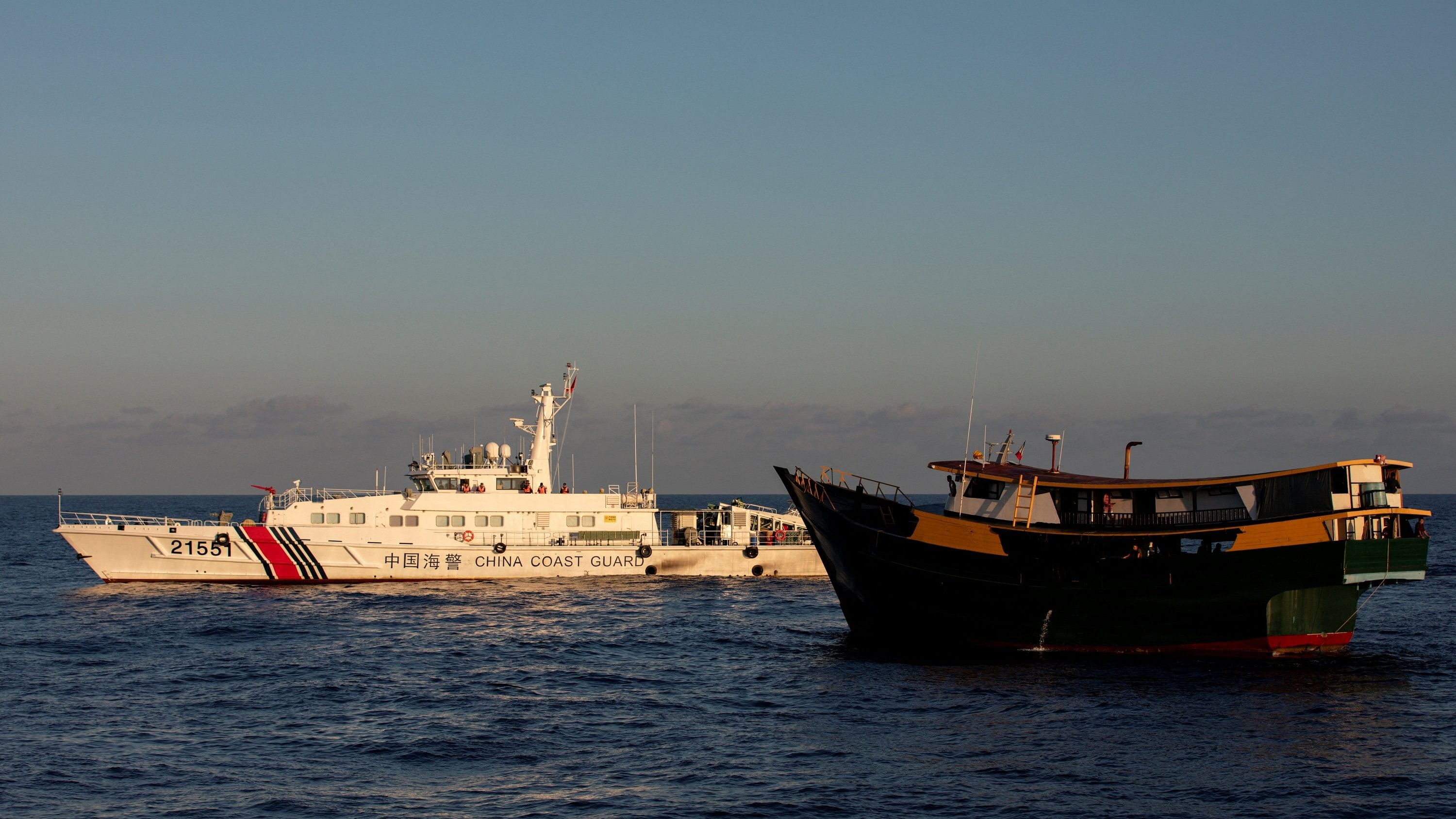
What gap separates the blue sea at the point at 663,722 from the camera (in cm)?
2167

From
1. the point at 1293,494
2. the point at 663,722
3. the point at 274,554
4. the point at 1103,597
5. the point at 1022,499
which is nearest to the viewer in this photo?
the point at 663,722

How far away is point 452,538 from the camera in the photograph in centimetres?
5397

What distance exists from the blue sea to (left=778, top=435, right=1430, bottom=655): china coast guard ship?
3.76ft

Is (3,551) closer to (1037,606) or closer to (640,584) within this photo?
(640,584)

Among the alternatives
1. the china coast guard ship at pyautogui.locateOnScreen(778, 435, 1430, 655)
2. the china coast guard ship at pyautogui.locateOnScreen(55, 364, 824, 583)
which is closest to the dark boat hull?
the china coast guard ship at pyautogui.locateOnScreen(778, 435, 1430, 655)

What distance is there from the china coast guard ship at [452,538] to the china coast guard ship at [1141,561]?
47.7 feet

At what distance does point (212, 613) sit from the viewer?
44000 millimetres

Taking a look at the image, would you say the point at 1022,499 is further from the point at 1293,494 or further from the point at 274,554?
the point at 274,554

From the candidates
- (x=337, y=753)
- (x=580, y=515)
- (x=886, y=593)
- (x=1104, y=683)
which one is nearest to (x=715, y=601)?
(x=580, y=515)

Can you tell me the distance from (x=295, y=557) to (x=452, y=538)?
7.01 m

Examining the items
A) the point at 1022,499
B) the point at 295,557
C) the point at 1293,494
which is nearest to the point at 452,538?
the point at 295,557

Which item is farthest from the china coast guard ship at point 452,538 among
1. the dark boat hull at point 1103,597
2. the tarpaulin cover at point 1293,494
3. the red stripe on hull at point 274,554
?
the tarpaulin cover at point 1293,494

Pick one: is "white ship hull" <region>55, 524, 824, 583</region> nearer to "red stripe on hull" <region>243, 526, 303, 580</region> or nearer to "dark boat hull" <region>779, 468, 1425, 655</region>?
"red stripe on hull" <region>243, 526, 303, 580</region>

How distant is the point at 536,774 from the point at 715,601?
1087 inches
